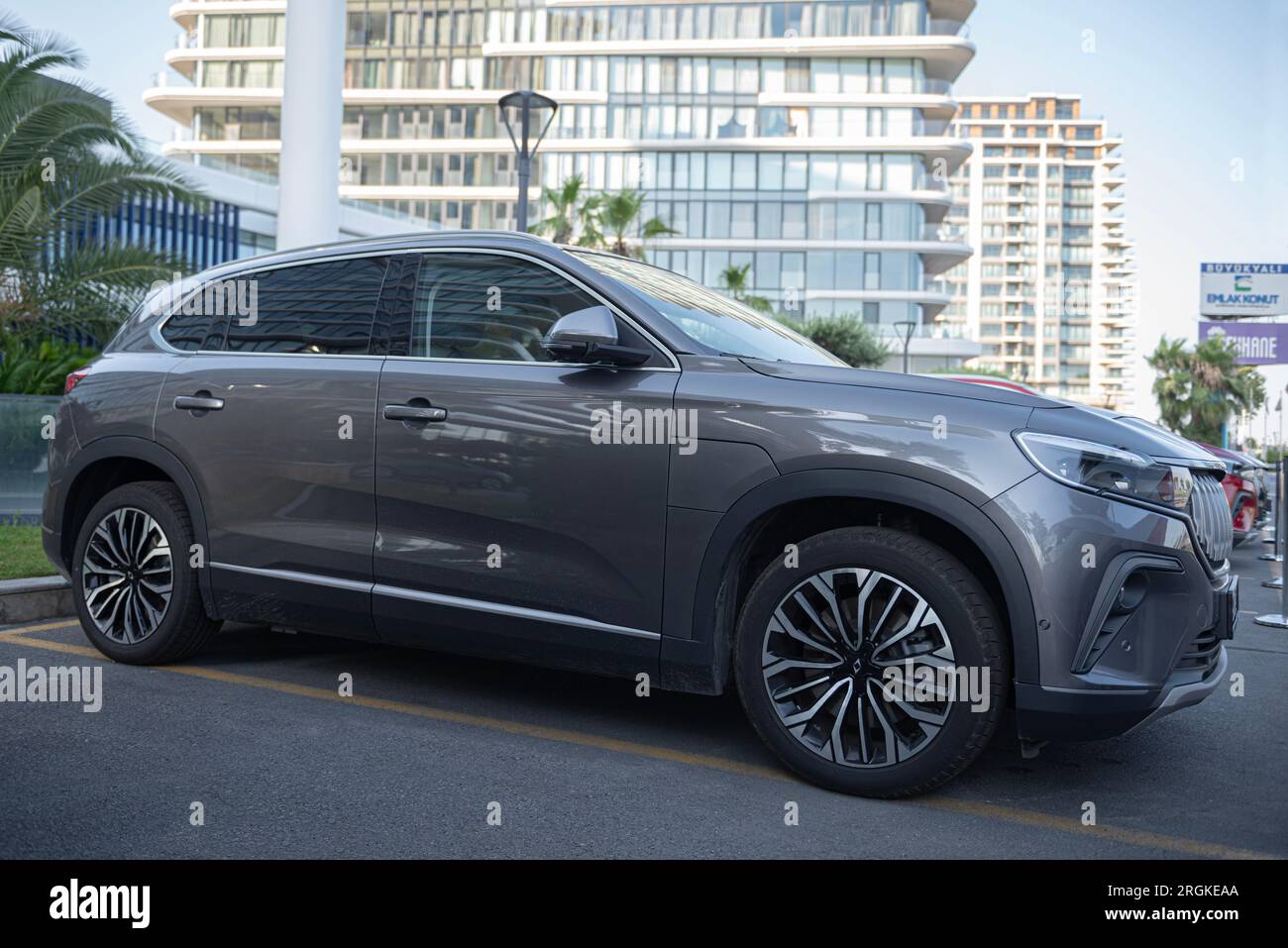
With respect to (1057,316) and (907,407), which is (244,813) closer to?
(907,407)

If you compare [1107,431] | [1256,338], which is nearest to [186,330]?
[1107,431]

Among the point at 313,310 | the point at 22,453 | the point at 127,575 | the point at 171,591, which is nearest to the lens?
the point at 313,310

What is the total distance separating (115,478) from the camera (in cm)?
523

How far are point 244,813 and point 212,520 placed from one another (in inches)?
69.1

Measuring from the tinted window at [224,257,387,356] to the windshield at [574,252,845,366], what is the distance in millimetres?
919

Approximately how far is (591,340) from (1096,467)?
1.57m

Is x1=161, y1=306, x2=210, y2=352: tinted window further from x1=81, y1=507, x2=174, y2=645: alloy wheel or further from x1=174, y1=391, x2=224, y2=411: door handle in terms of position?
x1=81, y1=507, x2=174, y2=645: alloy wheel

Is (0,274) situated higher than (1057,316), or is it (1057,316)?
(1057,316)

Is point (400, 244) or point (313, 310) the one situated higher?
point (400, 244)

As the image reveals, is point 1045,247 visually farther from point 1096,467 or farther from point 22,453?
point 1096,467

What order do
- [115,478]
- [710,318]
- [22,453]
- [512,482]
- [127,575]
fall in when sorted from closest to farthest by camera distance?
1. [512,482]
2. [710,318]
3. [127,575]
4. [115,478]
5. [22,453]

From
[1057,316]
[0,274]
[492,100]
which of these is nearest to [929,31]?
[492,100]
